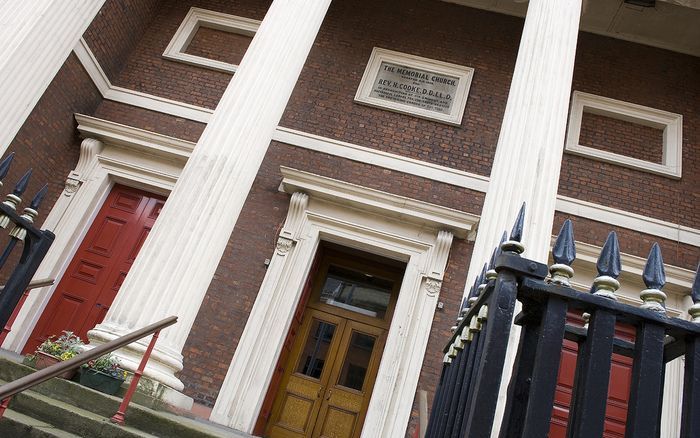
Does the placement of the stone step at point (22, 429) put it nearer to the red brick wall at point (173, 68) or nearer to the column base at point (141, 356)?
the column base at point (141, 356)

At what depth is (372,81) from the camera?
9.08m

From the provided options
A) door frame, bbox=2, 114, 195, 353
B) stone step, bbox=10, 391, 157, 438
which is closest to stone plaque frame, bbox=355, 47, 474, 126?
door frame, bbox=2, 114, 195, 353

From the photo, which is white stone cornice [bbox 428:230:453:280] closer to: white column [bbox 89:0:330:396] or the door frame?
white column [bbox 89:0:330:396]

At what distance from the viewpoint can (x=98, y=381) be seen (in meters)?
3.78

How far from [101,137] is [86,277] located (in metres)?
2.38

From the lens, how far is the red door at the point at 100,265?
25.3ft

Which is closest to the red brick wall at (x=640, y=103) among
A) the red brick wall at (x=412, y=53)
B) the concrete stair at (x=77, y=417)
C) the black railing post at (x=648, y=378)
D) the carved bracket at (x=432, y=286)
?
the red brick wall at (x=412, y=53)

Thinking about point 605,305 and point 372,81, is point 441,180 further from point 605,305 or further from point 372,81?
point 605,305

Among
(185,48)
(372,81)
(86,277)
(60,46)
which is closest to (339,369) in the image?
(86,277)

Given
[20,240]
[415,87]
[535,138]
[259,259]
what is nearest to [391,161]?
[415,87]

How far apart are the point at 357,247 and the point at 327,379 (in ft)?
6.68

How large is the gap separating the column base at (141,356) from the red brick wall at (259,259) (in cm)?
285

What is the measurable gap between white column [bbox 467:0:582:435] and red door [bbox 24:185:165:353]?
19.8 feet

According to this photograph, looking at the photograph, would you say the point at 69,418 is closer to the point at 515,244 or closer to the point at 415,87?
the point at 515,244
